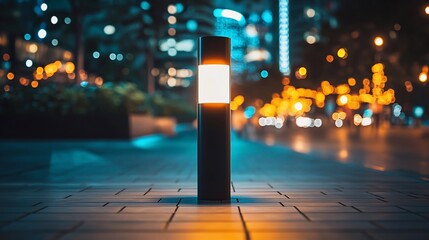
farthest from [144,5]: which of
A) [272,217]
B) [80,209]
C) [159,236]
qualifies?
[159,236]

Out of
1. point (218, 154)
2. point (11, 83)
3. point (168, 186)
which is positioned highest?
point (11, 83)

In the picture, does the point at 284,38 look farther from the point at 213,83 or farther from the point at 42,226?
the point at 42,226

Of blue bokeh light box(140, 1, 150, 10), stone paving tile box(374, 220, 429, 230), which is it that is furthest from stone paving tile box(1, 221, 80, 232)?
Answer: blue bokeh light box(140, 1, 150, 10)

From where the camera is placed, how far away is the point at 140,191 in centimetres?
1068

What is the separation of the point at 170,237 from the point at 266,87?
89817mm

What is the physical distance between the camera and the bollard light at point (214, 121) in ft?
29.4

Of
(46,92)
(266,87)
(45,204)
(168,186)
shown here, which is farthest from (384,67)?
(266,87)

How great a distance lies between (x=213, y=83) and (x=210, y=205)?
173 cm

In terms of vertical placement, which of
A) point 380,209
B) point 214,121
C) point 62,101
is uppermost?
point 62,101

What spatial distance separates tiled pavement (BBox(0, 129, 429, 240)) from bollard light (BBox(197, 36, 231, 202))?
0.35 metres

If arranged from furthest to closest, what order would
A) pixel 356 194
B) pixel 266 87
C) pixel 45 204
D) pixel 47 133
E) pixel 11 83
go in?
pixel 266 87, pixel 11 83, pixel 47 133, pixel 356 194, pixel 45 204

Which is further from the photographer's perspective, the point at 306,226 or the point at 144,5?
the point at 144,5

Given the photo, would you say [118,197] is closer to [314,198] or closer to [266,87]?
[314,198]

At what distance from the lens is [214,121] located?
29.6 ft
